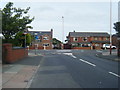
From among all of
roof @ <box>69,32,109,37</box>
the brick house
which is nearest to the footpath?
the brick house

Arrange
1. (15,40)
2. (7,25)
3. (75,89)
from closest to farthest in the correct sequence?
(75,89) < (7,25) < (15,40)

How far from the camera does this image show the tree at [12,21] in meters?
25.0

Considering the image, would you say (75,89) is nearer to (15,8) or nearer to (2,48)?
(2,48)

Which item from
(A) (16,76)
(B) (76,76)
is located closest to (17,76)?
(A) (16,76)

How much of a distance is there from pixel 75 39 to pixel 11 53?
229 ft

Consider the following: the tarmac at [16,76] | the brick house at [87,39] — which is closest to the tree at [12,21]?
the tarmac at [16,76]

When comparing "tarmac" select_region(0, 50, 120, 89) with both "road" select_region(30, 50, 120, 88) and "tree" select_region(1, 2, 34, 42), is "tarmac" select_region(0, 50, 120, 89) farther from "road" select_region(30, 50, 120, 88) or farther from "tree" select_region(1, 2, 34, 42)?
"tree" select_region(1, 2, 34, 42)

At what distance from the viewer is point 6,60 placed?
20.5 metres

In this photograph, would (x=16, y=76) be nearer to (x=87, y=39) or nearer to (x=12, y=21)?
(x=12, y=21)

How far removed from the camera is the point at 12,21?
84.2 feet

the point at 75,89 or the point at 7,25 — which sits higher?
the point at 7,25

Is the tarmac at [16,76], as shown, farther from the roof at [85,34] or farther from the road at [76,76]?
the roof at [85,34]

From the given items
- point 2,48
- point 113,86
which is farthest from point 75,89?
point 2,48

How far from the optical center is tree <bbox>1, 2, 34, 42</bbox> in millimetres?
24984
